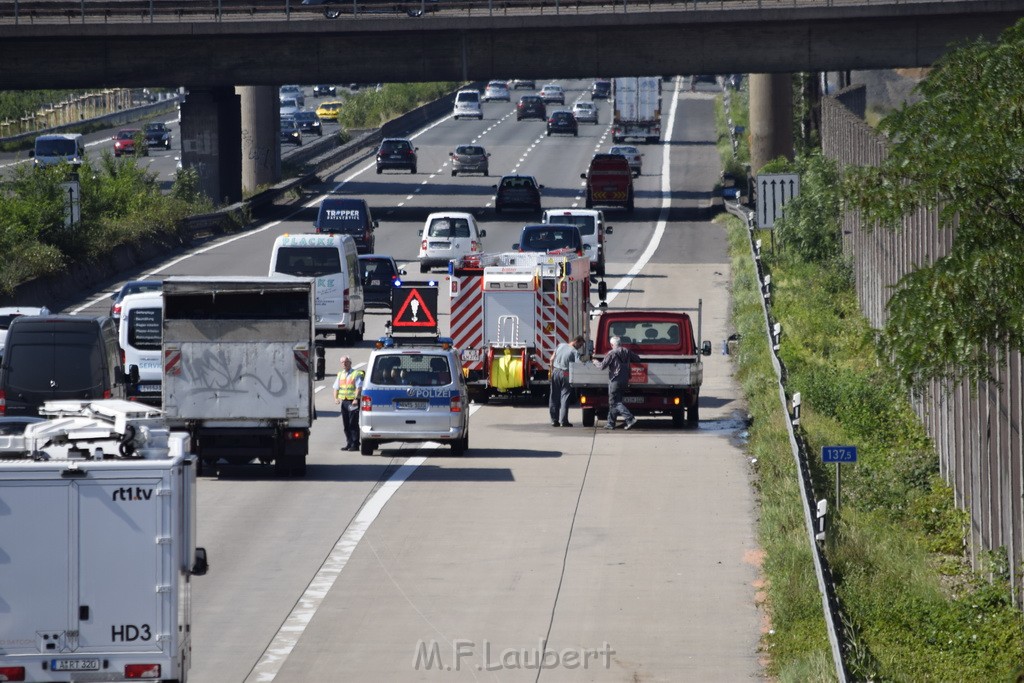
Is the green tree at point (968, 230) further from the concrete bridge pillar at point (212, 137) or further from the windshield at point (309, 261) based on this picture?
the concrete bridge pillar at point (212, 137)

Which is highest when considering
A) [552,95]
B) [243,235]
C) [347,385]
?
[552,95]

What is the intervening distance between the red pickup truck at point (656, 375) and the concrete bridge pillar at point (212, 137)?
3882cm

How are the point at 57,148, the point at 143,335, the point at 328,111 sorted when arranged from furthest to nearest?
the point at 328,111 → the point at 57,148 → the point at 143,335

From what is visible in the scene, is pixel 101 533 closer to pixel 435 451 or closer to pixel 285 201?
pixel 435 451

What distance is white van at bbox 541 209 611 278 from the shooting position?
50.1 m

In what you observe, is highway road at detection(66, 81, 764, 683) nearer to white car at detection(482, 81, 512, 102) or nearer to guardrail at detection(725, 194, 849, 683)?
guardrail at detection(725, 194, 849, 683)

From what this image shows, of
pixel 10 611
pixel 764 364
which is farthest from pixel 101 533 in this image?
pixel 764 364

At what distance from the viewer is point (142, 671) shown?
38.0 feet

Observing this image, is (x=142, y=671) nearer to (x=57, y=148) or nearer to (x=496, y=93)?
(x=57, y=148)

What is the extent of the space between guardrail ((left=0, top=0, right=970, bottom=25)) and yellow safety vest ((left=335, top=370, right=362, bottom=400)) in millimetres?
37598

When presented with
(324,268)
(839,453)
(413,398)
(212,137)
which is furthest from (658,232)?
(839,453)

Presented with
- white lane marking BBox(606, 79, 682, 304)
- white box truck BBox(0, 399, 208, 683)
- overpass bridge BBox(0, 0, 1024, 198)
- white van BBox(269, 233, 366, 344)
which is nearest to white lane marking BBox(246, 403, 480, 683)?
white box truck BBox(0, 399, 208, 683)

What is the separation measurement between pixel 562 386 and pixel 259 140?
160 feet

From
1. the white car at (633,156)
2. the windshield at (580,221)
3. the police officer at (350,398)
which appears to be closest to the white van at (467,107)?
the white car at (633,156)
